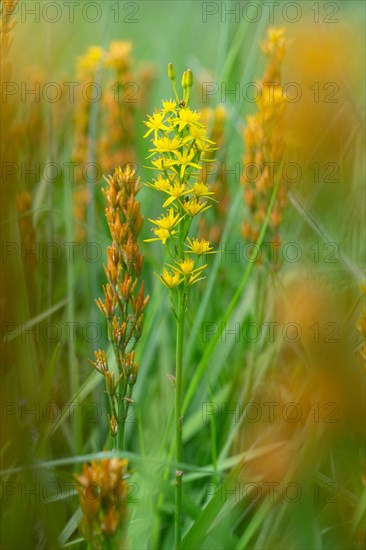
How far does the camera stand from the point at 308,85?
1793 millimetres

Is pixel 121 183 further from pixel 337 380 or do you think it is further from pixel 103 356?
pixel 337 380

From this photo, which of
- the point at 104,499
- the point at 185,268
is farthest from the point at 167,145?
the point at 104,499

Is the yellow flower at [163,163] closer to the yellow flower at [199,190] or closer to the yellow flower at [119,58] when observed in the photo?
the yellow flower at [199,190]

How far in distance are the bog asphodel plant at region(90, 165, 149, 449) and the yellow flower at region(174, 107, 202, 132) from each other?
4.3 inches

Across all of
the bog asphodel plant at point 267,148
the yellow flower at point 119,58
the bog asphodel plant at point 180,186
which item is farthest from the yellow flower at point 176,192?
the yellow flower at point 119,58

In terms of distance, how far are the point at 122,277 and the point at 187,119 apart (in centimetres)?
25

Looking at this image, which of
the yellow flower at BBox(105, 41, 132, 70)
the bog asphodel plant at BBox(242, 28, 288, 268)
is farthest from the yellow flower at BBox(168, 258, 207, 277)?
the yellow flower at BBox(105, 41, 132, 70)

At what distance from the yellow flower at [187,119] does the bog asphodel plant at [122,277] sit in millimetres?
110

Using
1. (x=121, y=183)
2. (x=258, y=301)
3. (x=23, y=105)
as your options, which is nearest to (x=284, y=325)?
(x=258, y=301)

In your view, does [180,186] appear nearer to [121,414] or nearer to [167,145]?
[167,145]

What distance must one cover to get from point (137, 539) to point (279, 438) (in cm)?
37

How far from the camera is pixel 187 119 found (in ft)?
3.43

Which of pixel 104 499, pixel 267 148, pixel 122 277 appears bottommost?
pixel 104 499

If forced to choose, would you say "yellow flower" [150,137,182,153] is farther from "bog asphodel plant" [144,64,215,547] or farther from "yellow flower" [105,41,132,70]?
"yellow flower" [105,41,132,70]
